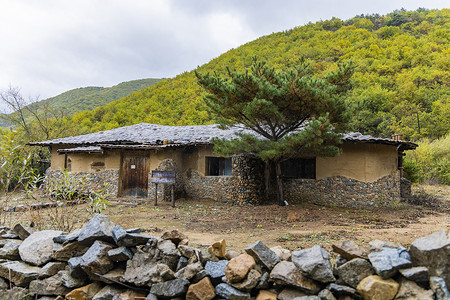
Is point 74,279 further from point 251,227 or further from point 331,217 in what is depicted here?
point 331,217

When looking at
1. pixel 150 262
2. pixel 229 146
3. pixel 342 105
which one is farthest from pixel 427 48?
pixel 150 262

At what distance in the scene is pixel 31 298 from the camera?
142 inches

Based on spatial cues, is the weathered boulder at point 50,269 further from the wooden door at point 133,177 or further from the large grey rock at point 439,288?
the wooden door at point 133,177

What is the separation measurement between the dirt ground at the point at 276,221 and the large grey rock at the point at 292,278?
2.29 metres

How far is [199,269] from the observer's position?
10.1 feet

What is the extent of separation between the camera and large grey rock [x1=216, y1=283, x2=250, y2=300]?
2.84 m

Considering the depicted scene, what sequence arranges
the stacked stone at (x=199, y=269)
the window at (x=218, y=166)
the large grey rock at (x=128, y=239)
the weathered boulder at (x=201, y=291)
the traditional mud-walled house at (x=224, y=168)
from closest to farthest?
the stacked stone at (x=199, y=269), the weathered boulder at (x=201, y=291), the large grey rock at (x=128, y=239), the traditional mud-walled house at (x=224, y=168), the window at (x=218, y=166)

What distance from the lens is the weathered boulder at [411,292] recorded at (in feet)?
7.43

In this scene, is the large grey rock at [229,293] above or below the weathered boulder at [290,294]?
below

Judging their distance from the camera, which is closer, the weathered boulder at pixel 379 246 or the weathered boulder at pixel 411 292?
the weathered boulder at pixel 411 292

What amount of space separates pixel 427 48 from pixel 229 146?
33355 millimetres

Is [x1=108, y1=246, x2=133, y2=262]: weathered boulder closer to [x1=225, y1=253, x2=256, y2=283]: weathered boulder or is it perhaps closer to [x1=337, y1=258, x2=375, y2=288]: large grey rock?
[x1=225, y1=253, x2=256, y2=283]: weathered boulder

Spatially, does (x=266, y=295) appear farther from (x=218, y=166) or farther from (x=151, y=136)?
(x=151, y=136)

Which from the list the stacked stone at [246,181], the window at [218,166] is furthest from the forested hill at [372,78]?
the stacked stone at [246,181]
